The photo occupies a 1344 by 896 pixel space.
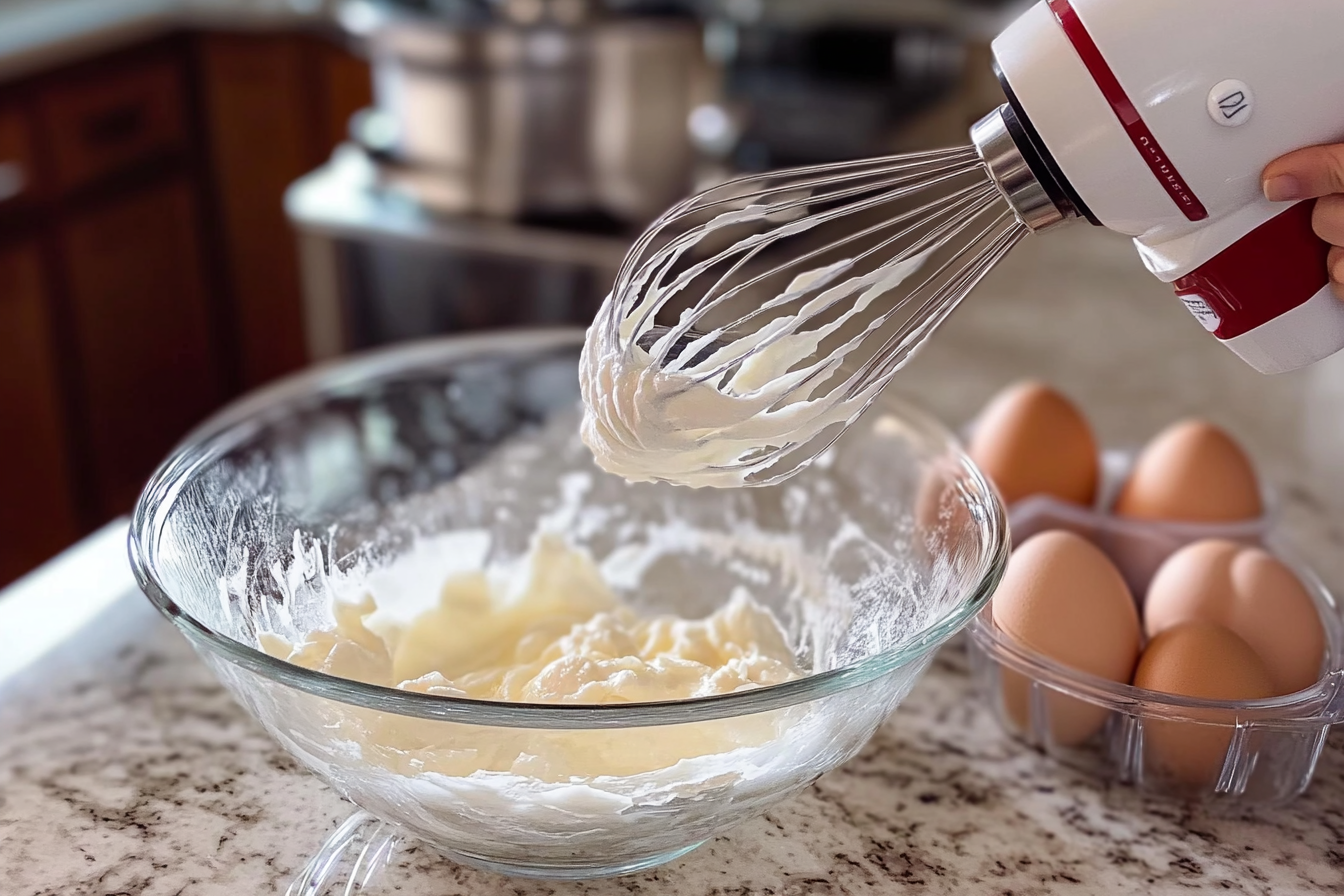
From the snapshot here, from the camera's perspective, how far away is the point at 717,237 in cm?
139

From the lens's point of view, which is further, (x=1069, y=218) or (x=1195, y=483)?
(x=1195, y=483)

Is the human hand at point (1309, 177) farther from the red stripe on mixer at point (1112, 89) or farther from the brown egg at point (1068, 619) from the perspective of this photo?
the brown egg at point (1068, 619)

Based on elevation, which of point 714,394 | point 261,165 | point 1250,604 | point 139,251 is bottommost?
point 139,251

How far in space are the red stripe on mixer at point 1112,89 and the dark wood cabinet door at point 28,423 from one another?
1939mm

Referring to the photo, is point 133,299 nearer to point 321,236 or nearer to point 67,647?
point 321,236

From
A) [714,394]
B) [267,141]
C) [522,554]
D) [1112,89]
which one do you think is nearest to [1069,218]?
[1112,89]

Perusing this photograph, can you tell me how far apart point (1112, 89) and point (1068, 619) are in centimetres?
27

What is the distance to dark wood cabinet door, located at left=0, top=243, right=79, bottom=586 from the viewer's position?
209 centimetres

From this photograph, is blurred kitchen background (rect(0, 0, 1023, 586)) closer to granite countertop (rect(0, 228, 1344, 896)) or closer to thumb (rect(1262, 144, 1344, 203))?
granite countertop (rect(0, 228, 1344, 896))

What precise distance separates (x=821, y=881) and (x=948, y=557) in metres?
0.18

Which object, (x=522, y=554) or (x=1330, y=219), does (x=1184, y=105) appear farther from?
(x=522, y=554)

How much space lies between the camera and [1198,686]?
0.64 metres

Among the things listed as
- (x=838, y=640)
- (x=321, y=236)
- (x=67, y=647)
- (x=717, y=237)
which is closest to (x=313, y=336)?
(x=321, y=236)

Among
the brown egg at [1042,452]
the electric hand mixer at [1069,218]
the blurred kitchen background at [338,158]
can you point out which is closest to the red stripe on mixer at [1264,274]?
the electric hand mixer at [1069,218]
